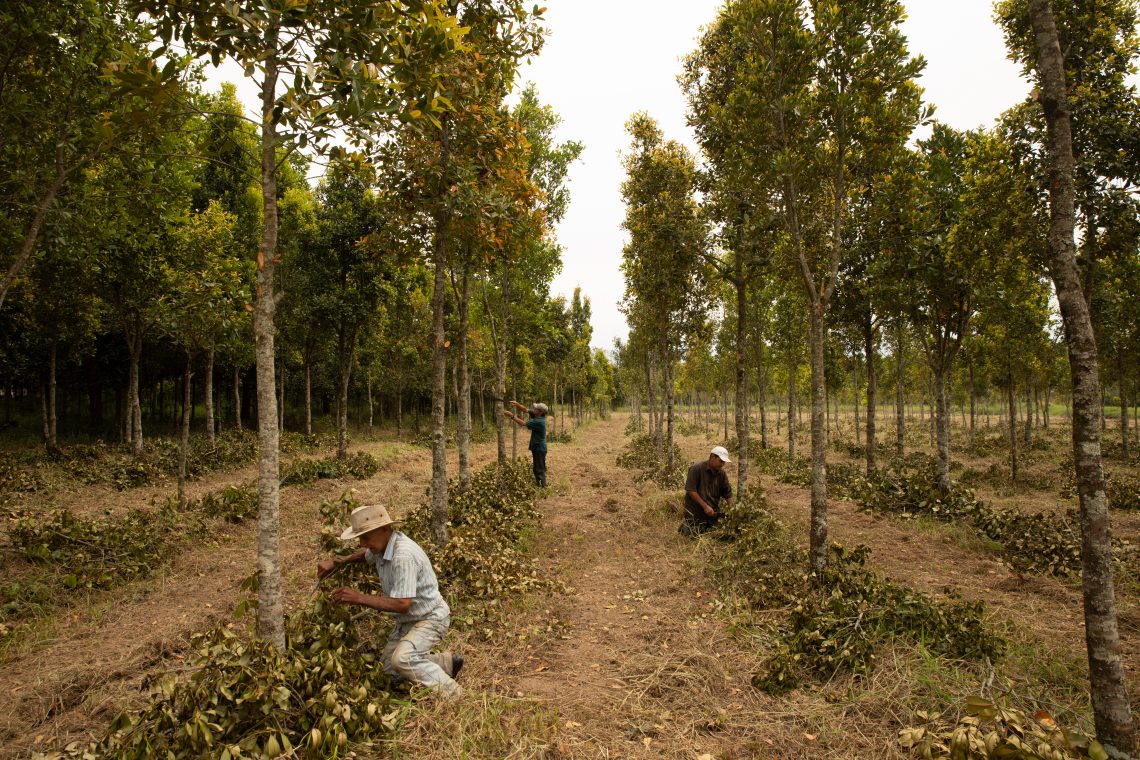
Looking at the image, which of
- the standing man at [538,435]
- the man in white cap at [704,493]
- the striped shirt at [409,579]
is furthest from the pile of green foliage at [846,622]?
the standing man at [538,435]

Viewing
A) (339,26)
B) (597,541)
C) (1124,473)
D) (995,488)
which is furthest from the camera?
(1124,473)

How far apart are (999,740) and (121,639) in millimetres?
8015

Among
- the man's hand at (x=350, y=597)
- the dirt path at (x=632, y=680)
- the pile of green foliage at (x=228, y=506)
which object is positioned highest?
the man's hand at (x=350, y=597)

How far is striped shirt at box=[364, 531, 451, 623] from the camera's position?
4.50 metres

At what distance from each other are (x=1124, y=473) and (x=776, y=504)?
43.6 feet

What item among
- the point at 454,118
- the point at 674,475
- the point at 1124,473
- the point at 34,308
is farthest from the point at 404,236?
the point at 1124,473

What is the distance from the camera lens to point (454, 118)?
24.7ft

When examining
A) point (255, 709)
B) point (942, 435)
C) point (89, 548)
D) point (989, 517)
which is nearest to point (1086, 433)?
point (255, 709)

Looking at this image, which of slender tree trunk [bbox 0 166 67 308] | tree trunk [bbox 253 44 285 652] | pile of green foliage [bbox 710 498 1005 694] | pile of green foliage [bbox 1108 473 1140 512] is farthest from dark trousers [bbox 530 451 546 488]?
pile of green foliage [bbox 1108 473 1140 512]

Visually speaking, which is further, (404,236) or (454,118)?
(404,236)

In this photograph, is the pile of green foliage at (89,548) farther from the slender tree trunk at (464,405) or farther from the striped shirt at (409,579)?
the striped shirt at (409,579)

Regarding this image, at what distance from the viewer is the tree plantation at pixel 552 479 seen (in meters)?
3.71

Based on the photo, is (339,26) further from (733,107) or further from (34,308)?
(34,308)

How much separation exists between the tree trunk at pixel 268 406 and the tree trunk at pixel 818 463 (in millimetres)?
5939
